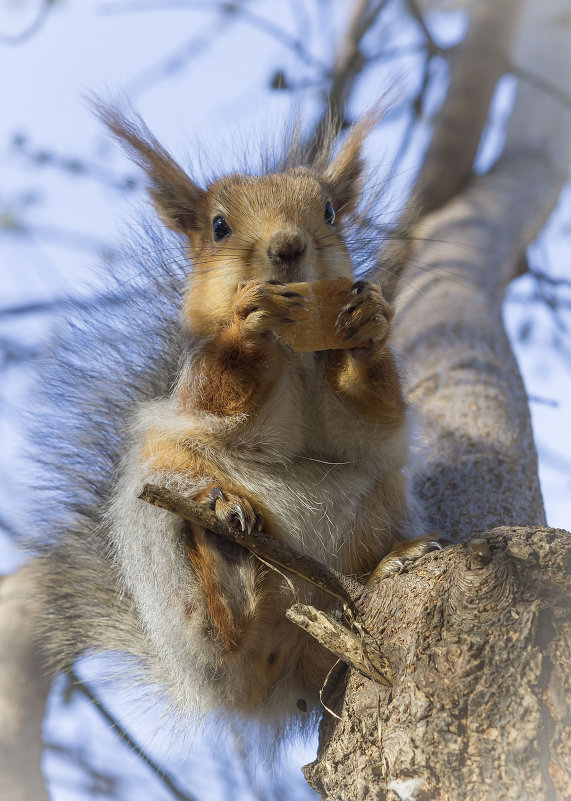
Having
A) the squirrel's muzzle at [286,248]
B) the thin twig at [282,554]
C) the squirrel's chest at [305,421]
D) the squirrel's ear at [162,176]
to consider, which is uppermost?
the squirrel's ear at [162,176]

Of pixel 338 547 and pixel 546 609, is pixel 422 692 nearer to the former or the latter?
pixel 546 609

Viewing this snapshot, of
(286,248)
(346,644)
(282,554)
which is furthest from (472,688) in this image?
(286,248)

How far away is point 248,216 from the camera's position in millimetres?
2676

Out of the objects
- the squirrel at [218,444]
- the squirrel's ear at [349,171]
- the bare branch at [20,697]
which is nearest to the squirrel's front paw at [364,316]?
the squirrel at [218,444]

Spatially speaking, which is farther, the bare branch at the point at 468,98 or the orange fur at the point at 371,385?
the bare branch at the point at 468,98

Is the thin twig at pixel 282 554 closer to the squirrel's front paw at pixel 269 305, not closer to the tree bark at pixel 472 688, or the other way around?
the tree bark at pixel 472 688

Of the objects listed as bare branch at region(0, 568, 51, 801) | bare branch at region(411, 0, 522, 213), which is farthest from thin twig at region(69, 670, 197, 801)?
bare branch at region(411, 0, 522, 213)

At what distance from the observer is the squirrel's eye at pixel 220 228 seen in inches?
109

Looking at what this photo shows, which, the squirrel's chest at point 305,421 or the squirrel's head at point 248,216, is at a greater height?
the squirrel's head at point 248,216

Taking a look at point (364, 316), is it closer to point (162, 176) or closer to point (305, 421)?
A: point (305, 421)

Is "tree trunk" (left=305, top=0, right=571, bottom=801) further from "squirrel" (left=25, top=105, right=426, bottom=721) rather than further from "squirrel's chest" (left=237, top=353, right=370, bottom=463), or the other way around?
"squirrel's chest" (left=237, top=353, right=370, bottom=463)

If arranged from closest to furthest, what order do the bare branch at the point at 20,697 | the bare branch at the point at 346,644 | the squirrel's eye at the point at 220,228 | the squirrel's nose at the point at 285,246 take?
the bare branch at the point at 346,644, the squirrel's nose at the point at 285,246, the squirrel's eye at the point at 220,228, the bare branch at the point at 20,697

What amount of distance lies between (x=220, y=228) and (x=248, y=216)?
155 millimetres

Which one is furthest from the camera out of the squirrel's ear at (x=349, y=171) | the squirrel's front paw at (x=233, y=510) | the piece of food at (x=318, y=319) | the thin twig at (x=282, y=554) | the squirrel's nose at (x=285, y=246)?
the squirrel's ear at (x=349, y=171)
